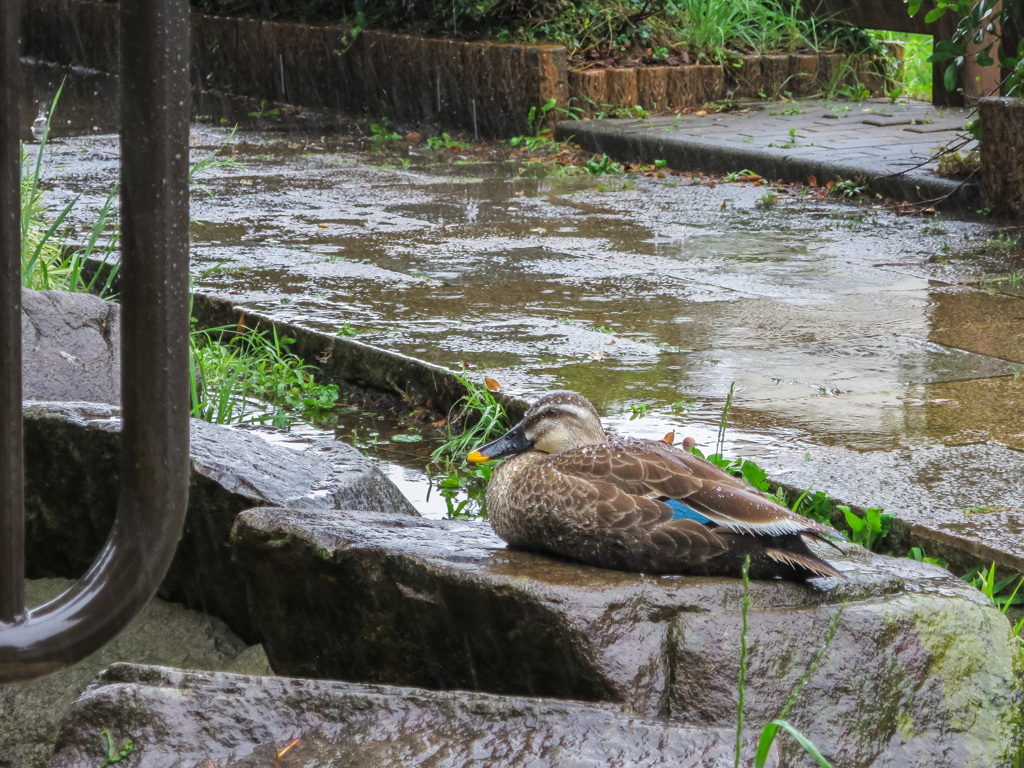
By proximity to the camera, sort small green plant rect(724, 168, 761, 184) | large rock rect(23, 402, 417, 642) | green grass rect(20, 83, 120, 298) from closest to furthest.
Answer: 1. large rock rect(23, 402, 417, 642)
2. green grass rect(20, 83, 120, 298)
3. small green plant rect(724, 168, 761, 184)

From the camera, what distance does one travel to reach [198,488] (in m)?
3.13

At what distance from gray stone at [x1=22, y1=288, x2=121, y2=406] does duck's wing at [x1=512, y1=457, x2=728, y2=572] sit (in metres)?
1.84

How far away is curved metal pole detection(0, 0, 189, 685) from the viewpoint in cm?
91

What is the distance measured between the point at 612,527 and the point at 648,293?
3.58m

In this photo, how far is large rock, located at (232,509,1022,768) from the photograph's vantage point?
2.25 meters

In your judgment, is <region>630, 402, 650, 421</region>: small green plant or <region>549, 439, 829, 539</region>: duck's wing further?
<region>630, 402, 650, 421</region>: small green plant

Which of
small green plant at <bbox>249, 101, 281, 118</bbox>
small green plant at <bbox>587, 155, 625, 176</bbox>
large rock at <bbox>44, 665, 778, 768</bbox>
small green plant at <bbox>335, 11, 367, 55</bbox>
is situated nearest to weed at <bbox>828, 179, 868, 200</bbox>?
small green plant at <bbox>587, 155, 625, 176</bbox>

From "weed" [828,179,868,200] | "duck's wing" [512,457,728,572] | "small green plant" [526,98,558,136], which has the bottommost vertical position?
"duck's wing" [512,457,728,572]

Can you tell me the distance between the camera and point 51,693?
3.28m

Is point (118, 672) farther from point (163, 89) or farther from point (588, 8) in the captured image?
point (588, 8)

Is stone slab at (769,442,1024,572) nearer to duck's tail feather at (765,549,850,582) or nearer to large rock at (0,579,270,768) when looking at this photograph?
duck's tail feather at (765,549,850,582)

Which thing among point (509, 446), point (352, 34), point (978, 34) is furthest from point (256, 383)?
point (352, 34)

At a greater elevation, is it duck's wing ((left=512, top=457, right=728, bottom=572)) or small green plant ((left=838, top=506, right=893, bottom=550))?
duck's wing ((left=512, top=457, right=728, bottom=572))

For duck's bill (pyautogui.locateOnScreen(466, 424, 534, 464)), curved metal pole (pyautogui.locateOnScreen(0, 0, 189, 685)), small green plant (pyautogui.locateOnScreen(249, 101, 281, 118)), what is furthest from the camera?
small green plant (pyautogui.locateOnScreen(249, 101, 281, 118))
